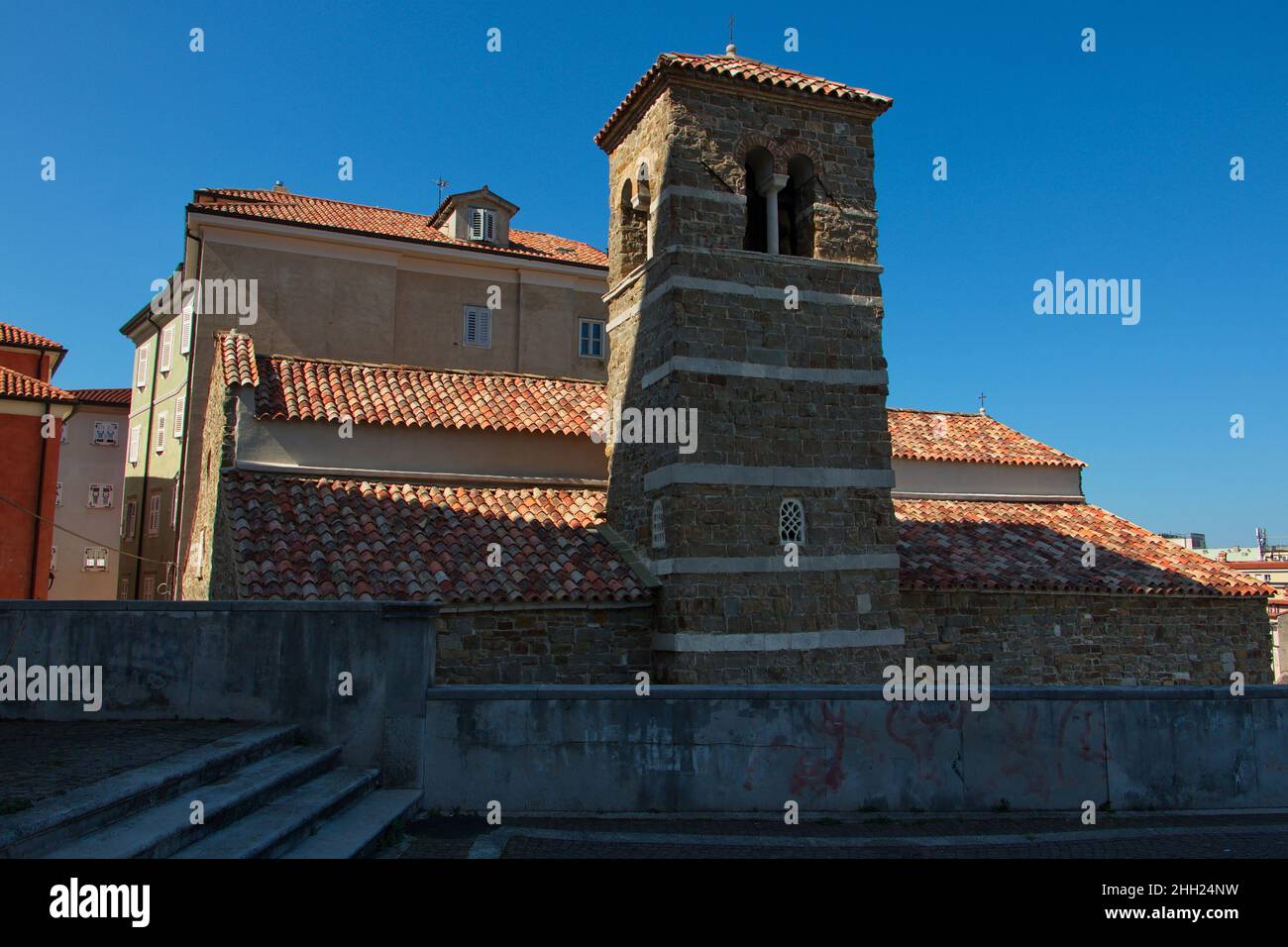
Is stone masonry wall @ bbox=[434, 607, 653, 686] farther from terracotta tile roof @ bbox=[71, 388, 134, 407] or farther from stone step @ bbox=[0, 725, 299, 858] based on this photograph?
→ terracotta tile roof @ bbox=[71, 388, 134, 407]

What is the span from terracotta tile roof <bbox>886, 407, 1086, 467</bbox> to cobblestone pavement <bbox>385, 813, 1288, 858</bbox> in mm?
13324

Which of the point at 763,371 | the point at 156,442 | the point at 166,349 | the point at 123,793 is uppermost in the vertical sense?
the point at 166,349

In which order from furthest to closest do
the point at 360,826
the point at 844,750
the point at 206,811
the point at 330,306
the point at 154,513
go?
the point at 154,513 < the point at 330,306 < the point at 844,750 < the point at 360,826 < the point at 206,811

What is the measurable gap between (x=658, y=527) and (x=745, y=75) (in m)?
7.72

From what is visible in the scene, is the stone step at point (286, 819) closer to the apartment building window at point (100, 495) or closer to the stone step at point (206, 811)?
the stone step at point (206, 811)

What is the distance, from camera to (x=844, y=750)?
8922 millimetres

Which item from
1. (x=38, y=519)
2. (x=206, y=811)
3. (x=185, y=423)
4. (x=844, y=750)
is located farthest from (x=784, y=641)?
(x=38, y=519)

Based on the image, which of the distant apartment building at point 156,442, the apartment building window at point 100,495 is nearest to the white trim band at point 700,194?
the distant apartment building at point 156,442

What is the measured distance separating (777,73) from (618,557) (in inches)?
348

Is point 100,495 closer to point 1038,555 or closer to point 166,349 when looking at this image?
point 166,349

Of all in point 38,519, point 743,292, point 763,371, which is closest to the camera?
point 763,371

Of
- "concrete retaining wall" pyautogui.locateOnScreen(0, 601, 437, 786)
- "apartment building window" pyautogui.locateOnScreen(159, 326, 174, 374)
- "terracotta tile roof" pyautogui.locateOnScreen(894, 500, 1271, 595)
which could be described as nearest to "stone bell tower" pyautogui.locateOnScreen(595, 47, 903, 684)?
"terracotta tile roof" pyautogui.locateOnScreen(894, 500, 1271, 595)
